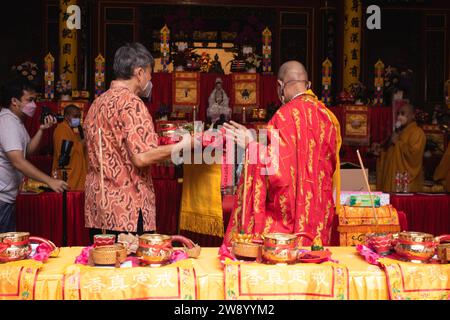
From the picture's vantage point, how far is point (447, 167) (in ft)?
19.4

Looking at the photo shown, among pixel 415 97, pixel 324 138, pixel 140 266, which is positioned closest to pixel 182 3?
pixel 415 97

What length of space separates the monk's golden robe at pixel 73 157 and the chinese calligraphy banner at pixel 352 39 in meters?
3.80

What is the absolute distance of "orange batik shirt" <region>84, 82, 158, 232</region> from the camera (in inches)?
80.8

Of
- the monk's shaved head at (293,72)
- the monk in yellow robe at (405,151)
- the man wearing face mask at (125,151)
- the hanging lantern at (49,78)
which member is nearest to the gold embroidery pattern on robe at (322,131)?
the monk's shaved head at (293,72)

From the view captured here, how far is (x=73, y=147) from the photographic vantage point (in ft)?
18.1

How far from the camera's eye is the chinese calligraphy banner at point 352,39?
7.70 m

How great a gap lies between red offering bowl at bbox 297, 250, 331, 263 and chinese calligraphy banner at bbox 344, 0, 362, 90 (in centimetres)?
626

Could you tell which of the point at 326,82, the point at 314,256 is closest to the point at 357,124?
the point at 326,82

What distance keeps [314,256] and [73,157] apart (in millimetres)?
4192

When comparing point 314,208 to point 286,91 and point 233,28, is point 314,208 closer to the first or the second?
point 286,91

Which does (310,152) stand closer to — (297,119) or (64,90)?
(297,119)

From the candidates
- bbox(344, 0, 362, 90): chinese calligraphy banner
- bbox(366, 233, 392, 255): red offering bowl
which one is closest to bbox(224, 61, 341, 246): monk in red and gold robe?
bbox(366, 233, 392, 255): red offering bowl

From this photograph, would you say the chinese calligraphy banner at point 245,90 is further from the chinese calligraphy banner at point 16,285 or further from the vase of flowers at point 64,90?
the chinese calligraphy banner at point 16,285

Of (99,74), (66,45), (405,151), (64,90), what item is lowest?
(405,151)
